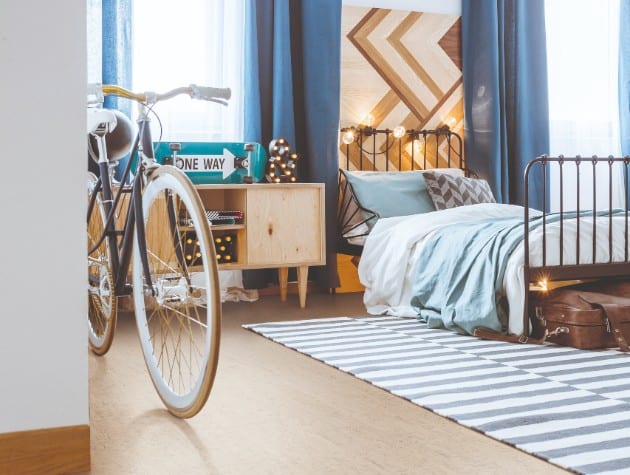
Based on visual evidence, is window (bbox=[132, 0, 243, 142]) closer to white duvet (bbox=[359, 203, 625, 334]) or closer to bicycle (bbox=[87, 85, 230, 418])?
Result: white duvet (bbox=[359, 203, 625, 334])

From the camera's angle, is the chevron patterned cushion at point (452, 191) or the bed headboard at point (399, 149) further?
the bed headboard at point (399, 149)

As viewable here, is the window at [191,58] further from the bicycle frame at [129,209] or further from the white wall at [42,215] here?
the white wall at [42,215]

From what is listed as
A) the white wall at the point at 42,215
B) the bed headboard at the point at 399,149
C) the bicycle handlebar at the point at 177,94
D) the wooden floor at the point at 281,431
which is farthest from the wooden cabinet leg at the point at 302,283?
the white wall at the point at 42,215

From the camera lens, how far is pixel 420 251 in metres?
3.99

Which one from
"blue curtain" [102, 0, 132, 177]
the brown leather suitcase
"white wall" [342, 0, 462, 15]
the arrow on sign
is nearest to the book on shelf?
the arrow on sign

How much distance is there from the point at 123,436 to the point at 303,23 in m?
3.29

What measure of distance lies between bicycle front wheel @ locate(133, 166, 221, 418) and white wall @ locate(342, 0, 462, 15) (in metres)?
3.17

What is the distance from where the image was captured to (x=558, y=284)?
371 cm

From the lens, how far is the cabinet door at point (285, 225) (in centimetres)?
428

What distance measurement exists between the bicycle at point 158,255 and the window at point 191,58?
5.97 ft

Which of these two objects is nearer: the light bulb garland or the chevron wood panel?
the light bulb garland

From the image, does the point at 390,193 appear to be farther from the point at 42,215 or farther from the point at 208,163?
the point at 42,215

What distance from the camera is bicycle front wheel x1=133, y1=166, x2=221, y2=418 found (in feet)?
6.53

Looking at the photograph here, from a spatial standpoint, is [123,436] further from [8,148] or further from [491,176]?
[491,176]
